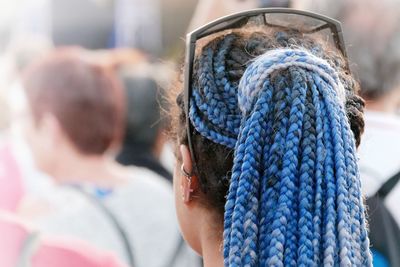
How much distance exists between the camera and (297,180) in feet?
3.60

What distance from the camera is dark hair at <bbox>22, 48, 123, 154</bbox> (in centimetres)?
267

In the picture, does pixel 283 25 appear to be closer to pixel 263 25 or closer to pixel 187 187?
pixel 263 25

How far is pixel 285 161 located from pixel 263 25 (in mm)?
274

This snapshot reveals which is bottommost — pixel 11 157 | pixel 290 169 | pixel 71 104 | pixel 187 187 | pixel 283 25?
pixel 11 157

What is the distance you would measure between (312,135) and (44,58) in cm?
178

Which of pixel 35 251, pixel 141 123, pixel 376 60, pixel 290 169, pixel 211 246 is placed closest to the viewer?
pixel 290 169

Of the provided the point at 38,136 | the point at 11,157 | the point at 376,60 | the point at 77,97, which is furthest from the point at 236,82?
the point at 11,157

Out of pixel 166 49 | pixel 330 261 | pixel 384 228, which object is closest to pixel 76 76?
pixel 384 228

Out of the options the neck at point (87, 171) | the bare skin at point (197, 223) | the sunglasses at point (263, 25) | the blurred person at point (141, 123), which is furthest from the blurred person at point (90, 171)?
the sunglasses at point (263, 25)

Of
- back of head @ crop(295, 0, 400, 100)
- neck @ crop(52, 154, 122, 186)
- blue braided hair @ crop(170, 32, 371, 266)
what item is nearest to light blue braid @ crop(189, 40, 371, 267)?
blue braided hair @ crop(170, 32, 371, 266)

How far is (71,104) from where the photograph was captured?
2686 mm

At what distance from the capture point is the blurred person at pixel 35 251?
1.84 m

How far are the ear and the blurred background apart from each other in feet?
0.73

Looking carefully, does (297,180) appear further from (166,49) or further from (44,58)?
(166,49)
